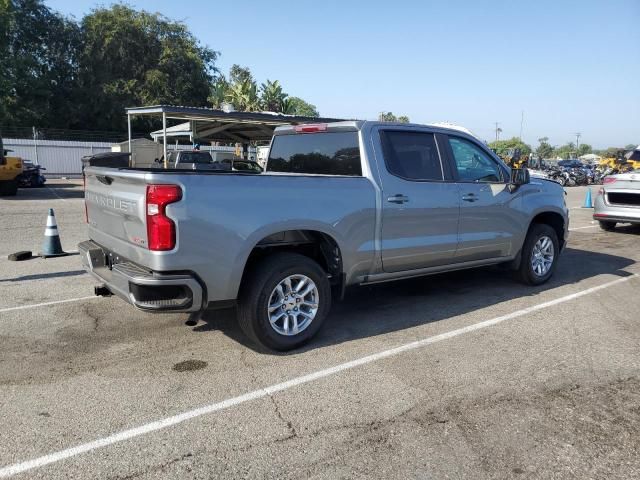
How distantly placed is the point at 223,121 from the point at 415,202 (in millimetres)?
15050

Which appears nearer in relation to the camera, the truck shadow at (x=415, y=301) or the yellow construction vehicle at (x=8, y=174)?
the truck shadow at (x=415, y=301)

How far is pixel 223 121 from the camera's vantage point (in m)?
18.9

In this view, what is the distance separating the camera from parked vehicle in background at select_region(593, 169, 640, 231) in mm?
10986

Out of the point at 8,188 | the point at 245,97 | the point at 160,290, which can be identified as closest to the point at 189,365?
the point at 160,290

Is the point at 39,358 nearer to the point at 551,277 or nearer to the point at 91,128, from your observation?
the point at 551,277

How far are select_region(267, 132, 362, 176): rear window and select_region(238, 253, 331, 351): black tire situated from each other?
114cm

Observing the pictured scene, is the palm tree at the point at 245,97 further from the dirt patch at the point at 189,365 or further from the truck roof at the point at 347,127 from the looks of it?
the dirt patch at the point at 189,365

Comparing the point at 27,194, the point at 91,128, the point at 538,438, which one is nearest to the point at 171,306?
the point at 538,438

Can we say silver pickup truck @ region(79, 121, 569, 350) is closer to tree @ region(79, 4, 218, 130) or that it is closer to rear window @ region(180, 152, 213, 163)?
rear window @ region(180, 152, 213, 163)

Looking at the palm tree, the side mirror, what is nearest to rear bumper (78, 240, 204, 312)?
the side mirror

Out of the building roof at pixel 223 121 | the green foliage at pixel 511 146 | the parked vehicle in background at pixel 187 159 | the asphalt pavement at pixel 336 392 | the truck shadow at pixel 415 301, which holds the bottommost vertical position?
the asphalt pavement at pixel 336 392

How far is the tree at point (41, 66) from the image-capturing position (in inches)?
1438

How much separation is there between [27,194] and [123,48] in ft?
85.5

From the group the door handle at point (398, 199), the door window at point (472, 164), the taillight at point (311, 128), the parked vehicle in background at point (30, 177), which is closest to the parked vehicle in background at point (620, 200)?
the door window at point (472, 164)
